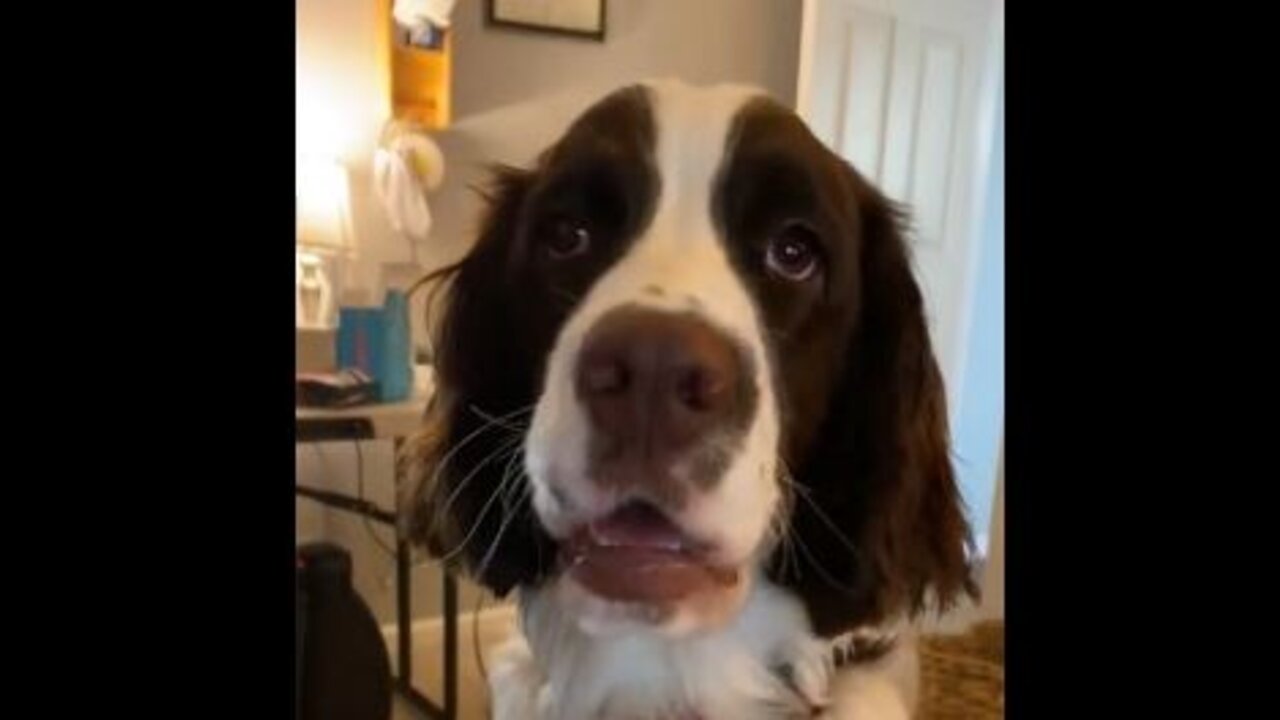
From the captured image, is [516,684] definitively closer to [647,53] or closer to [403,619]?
[403,619]

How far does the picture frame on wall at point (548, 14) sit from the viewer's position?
0.91 meters

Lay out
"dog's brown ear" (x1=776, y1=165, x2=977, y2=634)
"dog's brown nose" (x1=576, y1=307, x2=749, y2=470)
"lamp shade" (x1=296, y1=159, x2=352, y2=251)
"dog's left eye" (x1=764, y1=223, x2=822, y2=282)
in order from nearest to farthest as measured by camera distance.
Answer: "dog's brown nose" (x1=576, y1=307, x2=749, y2=470) < "lamp shade" (x1=296, y1=159, x2=352, y2=251) < "dog's left eye" (x1=764, y1=223, x2=822, y2=282) < "dog's brown ear" (x1=776, y1=165, x2=977, y2=634)

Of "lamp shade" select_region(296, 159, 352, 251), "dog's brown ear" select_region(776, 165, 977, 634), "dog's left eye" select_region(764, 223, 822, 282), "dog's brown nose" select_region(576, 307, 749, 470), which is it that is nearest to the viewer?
"dog's brown nose" select_region(576, 307, 749, 470)

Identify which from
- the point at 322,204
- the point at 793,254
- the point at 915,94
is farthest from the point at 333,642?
the point at 915,94

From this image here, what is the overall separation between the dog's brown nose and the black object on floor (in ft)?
1.02

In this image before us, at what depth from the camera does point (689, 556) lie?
33.5 inches

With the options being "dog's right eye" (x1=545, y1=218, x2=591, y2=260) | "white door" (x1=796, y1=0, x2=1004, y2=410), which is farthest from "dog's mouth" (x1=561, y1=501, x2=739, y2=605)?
"white door" (x1=796, y1=0, x2=1004, y2=410)

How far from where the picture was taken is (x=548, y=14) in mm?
913

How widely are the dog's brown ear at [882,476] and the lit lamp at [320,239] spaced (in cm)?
45

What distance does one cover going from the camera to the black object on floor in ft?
3.08

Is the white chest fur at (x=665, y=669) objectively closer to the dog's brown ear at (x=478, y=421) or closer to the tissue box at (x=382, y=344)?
the dog's brown ear at (x=478, y=421)

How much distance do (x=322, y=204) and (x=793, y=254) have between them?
39 cm

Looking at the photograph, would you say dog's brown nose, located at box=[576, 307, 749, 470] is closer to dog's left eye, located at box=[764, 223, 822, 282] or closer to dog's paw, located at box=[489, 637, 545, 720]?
dog's left eye, located at box=[764, 223, 822, 282]
